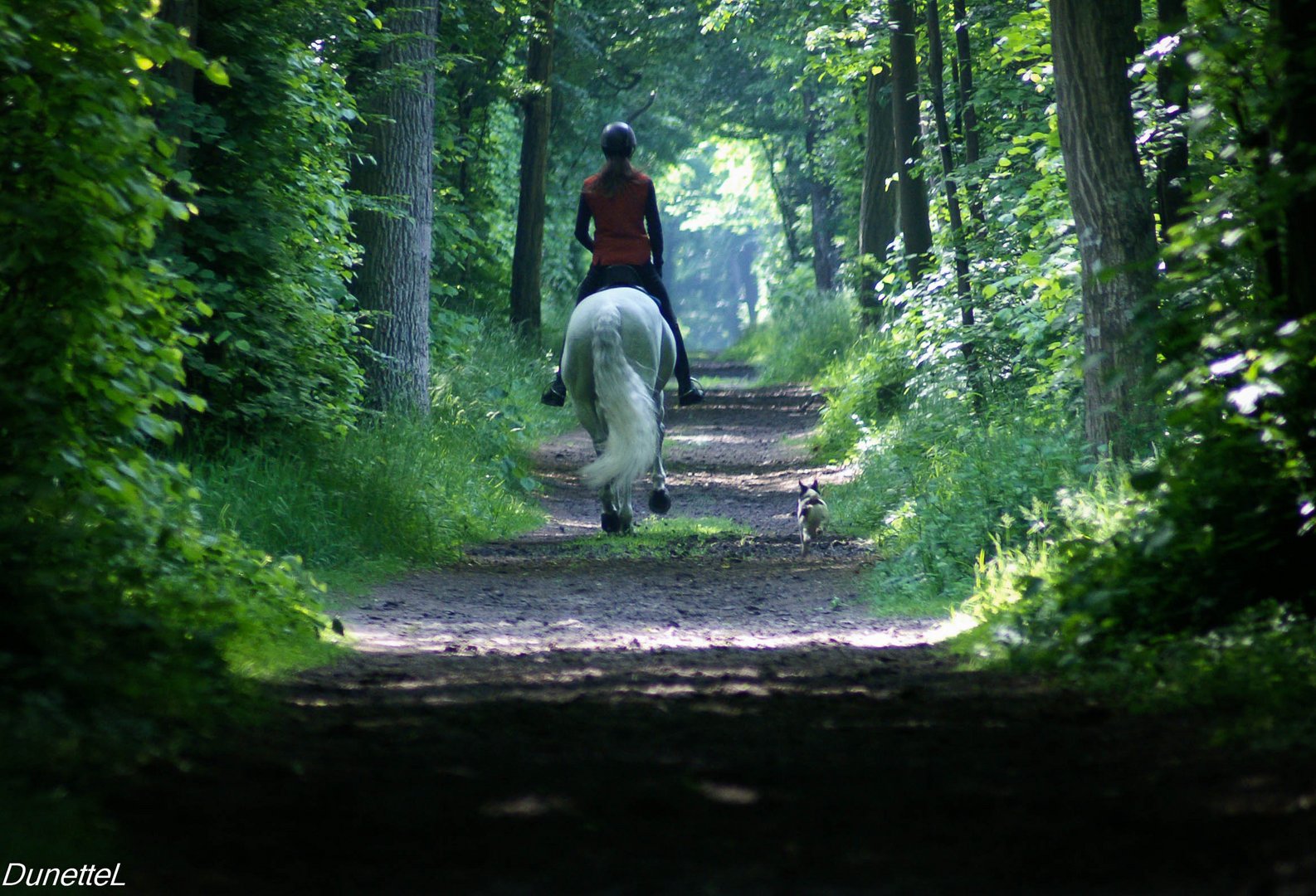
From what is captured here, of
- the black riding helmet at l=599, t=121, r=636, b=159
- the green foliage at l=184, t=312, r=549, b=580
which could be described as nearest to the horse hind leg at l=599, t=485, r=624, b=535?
the green foliage at l=184, t=312, r=549, b=580

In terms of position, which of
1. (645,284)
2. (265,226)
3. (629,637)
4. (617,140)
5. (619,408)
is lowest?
(629,637)

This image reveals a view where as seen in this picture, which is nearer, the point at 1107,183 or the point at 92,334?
the point at 92,334

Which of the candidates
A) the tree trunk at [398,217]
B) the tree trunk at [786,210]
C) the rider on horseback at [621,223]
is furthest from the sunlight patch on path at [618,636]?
the tree trunk at [786,210]

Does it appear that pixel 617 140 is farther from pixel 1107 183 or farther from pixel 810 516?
pixel 1107 183

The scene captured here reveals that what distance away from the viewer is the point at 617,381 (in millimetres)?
11805

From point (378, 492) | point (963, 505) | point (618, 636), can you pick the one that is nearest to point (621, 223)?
point (378, 492)

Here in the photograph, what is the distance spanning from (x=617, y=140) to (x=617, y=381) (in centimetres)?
238

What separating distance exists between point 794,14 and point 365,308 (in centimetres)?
1668

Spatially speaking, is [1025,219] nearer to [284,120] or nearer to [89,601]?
[284,120]

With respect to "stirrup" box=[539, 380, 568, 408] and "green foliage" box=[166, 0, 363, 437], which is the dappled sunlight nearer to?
"green foliage" box=[166, 0, 363, 437]

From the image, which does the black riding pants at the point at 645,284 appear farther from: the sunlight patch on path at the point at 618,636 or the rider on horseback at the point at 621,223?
the sunlight patch on path at the point at 618,636

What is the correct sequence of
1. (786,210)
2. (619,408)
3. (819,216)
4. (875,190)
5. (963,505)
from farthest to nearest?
(786,210) < (819,216) < (875,190) < (619,408) < (963,505)

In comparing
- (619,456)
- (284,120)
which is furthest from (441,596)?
(284,120)

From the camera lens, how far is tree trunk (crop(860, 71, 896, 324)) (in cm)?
2420
